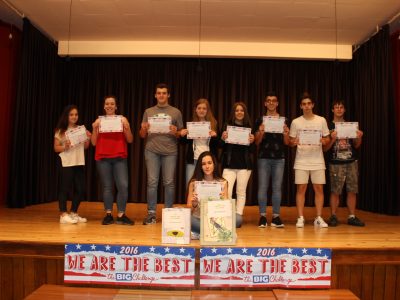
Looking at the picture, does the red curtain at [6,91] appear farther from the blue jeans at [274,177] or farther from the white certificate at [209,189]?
the blue jeans at [274,177]

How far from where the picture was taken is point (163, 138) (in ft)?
11.7

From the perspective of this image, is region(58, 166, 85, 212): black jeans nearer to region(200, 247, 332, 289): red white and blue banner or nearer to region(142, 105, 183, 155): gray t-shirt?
region(142, 105, 183, 155): gray t-shirt

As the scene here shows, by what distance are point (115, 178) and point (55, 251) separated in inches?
42.2

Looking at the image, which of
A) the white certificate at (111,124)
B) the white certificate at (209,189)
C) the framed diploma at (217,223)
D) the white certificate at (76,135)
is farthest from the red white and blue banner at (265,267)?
the white certificate at (76,135)

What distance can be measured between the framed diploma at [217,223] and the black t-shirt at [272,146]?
1113 mm

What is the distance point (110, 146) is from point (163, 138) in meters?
0.53

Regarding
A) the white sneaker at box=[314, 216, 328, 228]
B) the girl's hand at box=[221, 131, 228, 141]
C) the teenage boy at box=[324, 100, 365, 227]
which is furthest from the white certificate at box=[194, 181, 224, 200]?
the teenage boy at box=[324, 100, 365, 227]

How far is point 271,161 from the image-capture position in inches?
142

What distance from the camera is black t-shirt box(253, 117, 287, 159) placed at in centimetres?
358

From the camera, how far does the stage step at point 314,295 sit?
7.73ft

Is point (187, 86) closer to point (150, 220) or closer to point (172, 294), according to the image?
point (150, 220)

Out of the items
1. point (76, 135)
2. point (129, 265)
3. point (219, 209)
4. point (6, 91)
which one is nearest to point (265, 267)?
point (219, 209)

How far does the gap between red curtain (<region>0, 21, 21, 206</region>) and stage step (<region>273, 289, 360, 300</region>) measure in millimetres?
4374

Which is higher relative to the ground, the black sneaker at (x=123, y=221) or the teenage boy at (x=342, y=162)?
the teenage boy at (x=342, y=162)
